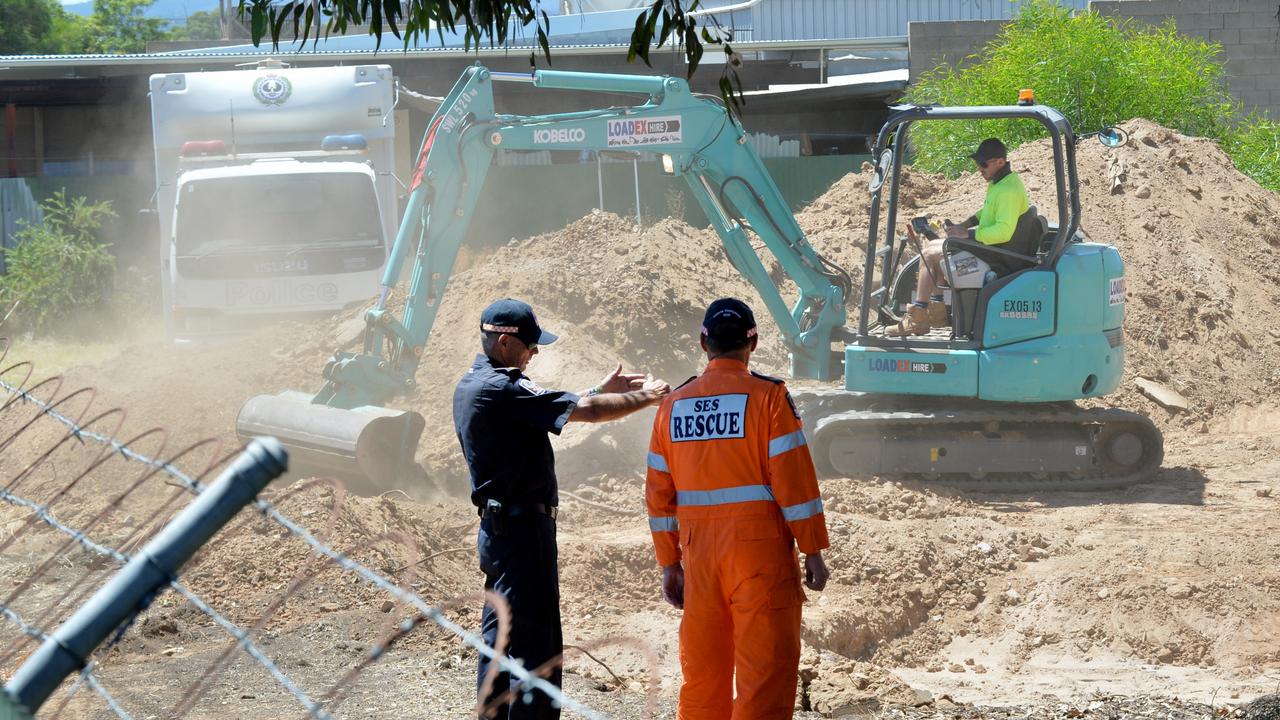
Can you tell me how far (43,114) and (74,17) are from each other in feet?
74.1

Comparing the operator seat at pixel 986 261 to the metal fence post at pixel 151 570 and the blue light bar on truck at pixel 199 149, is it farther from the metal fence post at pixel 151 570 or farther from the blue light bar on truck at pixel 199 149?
the metal fence post at pixel 151 570

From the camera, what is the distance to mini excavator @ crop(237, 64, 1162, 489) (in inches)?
380

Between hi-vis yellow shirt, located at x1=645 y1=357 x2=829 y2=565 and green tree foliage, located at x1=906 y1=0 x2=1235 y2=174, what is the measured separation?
45.2ft

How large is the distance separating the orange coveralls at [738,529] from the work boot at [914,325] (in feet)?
17.9

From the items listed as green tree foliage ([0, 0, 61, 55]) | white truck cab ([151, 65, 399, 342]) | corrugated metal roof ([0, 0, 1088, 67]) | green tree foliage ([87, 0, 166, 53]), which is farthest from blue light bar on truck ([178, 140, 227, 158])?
green tree foliage ([87, 0, 166, 53])

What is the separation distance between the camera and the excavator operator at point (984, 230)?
9.45 m

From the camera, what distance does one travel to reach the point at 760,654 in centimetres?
458

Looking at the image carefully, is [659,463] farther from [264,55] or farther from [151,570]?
[264,55]

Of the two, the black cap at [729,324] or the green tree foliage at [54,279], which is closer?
the black cap at [729,324]

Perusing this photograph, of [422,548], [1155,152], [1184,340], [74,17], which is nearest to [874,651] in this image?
[422,548]

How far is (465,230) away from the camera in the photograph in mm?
9836

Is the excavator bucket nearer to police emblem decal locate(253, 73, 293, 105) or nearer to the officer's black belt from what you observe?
police emblem decal locate(253, 73, 293, 105)

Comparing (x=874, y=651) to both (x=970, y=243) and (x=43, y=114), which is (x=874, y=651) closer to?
(x=970, y=243)

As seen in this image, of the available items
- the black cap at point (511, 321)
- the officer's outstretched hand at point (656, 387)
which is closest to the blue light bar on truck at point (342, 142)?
the officer's outstretched hand at point (656, 387)
